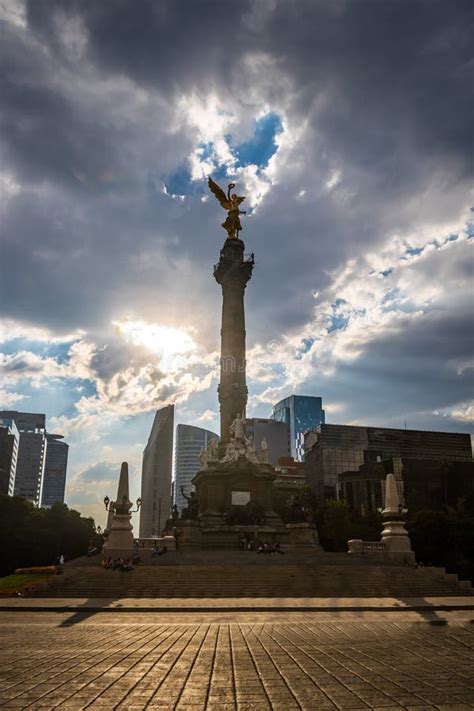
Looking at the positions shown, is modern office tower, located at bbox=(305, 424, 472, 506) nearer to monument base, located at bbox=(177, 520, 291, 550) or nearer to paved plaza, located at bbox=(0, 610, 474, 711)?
monument base, located at bbox=(177, 520, 291, 550)

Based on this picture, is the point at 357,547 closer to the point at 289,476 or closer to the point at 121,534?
the point at 121,534

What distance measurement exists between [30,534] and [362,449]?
93.2m

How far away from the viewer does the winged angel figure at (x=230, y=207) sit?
58.3 metres

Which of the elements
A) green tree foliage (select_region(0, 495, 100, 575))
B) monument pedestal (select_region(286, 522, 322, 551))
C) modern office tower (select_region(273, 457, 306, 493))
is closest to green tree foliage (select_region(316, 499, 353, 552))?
green tree foliage (select_region(0, 495, 100, 575))

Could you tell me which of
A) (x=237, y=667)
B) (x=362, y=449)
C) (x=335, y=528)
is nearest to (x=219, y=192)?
(x=335, y=528)

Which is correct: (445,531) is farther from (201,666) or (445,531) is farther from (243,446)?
(201,666)

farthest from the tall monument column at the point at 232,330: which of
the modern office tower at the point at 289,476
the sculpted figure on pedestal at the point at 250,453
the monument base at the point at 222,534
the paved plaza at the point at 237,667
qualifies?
the modern office tower at the point at 289,476

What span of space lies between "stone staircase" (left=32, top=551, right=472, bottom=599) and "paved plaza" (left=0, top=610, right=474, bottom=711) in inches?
378

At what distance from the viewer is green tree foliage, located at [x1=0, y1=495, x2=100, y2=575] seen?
2186 inches

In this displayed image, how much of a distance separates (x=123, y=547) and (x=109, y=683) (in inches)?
1013

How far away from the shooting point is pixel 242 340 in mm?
52594

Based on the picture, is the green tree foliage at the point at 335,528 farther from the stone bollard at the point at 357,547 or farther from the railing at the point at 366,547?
the stone bollard at the point at 357,547

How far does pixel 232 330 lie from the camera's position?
52.7 meters

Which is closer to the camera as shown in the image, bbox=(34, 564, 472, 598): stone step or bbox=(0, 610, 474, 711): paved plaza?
bbox=(0, 610, 474, 711): paved plaza
